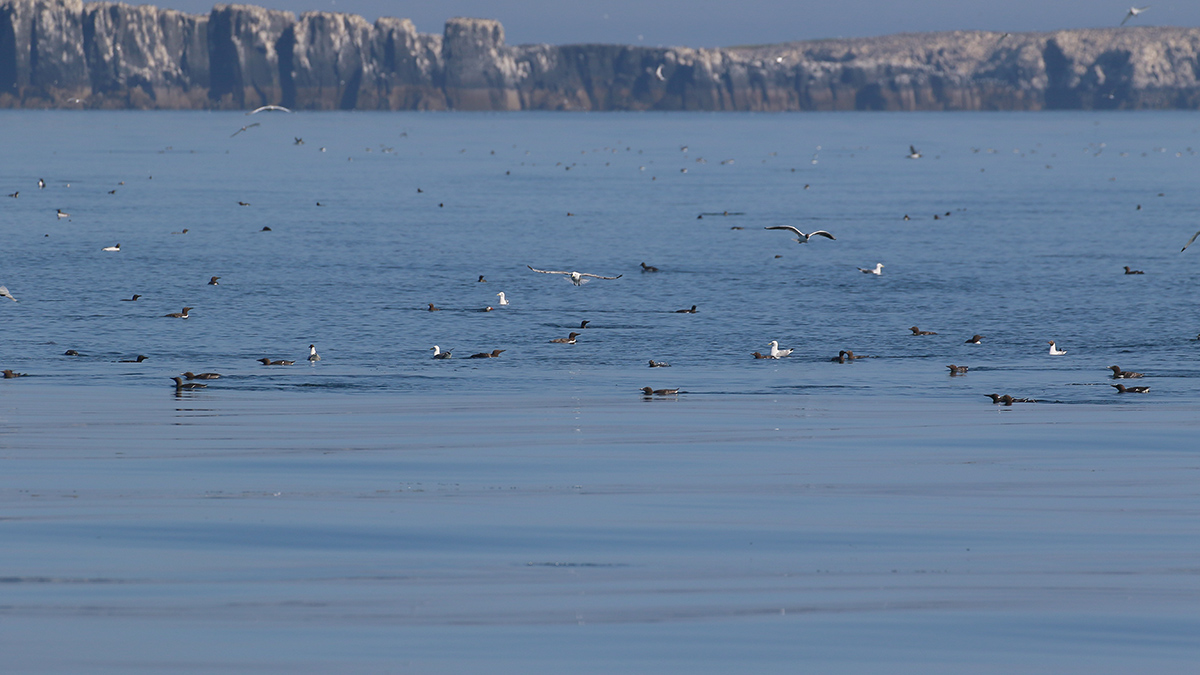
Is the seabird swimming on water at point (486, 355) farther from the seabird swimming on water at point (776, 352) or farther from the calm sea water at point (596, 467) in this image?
the seabird swimming on water at point (776, 352)

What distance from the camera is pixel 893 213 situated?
323 ft

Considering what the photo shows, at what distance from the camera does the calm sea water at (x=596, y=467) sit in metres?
14.6

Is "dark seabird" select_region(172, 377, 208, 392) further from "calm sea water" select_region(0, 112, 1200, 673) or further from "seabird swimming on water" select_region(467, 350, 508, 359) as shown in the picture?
"seabird swimming on water" select_region(467, 350, 508, 359)

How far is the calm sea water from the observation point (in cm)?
1464

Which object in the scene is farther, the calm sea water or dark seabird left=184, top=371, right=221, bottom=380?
dark seabird left=184, top=371, right=221, bottom=380

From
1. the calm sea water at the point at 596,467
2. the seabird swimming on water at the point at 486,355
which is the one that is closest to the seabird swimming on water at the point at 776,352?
the calm sea water at the point at 596,467

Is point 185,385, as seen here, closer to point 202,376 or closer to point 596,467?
point 202,376

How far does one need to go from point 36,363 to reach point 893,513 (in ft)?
81.3

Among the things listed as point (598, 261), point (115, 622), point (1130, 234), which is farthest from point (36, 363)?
point (1130, 234)

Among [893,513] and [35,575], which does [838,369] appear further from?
[35,575]

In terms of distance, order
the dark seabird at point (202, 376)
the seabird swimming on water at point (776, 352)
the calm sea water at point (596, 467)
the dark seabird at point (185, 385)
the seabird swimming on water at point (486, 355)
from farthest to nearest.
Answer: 1. the seabird swimming on water at point (776, 352)
2. the seabird swimming on water at point (486, 355)
3. the dark seabird at point (202, 376)
4. the dark seabird at point (185, 385)
5. the calm sea water at point (596, 467)

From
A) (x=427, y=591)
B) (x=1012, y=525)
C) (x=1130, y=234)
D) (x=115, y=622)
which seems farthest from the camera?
(x=1130, y=234)

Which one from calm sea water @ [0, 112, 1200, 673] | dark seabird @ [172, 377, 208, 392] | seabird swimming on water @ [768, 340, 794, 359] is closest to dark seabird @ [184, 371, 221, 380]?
dark seabird @ [172, 377, 208, 392]

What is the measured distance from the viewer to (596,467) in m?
23.7
